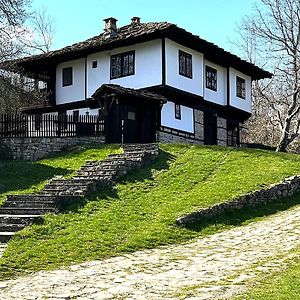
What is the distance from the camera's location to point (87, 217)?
49.3 ft

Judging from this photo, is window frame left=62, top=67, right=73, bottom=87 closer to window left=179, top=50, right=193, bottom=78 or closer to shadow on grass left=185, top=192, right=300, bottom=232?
window left=179, top=50, right=193, bottom=78

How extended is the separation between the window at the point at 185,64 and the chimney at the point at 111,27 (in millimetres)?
4105

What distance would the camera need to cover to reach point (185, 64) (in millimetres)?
30781

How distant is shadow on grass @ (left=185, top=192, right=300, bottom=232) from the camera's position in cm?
1473

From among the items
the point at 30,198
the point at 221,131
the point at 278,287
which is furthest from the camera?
the point at 221,131

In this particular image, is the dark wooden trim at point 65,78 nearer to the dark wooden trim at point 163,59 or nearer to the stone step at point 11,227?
the dark wooden trim at point 163,59

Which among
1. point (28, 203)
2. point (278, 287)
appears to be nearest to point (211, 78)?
point (28, 203)

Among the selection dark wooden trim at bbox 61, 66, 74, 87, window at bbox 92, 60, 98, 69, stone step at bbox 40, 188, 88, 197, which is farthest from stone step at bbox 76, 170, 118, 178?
dark wooden trim at bbox 61, 66, 74, 87

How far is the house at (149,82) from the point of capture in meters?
28.5

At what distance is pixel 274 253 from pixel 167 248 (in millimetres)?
2416

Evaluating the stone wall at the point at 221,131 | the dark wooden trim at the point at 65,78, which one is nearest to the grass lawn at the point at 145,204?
the dark wooden trim at the point at 65,78

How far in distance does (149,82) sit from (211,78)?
5.43 metres

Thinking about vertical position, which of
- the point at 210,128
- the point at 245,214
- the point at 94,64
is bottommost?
the point at 245,214

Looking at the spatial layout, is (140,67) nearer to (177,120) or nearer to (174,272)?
(177,120)
